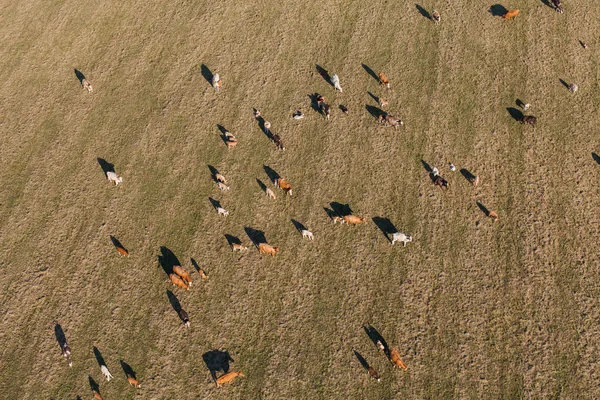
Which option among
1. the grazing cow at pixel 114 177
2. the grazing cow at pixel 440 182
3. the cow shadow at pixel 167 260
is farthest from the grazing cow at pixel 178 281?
the grazing cow at pixel 440 182

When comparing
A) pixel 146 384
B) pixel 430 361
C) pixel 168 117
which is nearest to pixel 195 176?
pixel 168 117

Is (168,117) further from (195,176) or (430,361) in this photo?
(430,361)

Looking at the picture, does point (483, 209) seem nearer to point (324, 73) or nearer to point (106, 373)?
point (324, 73)

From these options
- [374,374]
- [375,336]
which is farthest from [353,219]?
[374,374]

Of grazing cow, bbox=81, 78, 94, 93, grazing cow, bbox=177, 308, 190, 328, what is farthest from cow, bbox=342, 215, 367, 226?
grazing cow, bbox=81, 78, 94, 93

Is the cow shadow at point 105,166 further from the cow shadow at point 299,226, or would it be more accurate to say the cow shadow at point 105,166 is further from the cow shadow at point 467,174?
the cow shadow at point 467,174

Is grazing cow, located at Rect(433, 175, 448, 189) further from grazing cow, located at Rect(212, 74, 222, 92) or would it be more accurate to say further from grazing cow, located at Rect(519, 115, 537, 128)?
grazing cow, located at Rect(212, 74, 222, 92)
